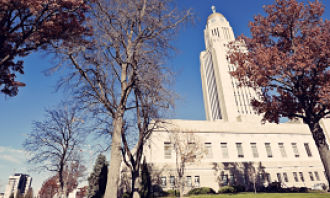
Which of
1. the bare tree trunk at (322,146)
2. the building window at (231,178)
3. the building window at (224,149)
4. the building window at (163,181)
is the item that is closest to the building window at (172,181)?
the building window at (163,181)

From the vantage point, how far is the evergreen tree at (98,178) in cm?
2695

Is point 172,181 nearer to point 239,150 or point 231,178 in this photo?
point 231,178

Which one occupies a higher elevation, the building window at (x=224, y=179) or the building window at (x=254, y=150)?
the building window at (x=254, y=150)

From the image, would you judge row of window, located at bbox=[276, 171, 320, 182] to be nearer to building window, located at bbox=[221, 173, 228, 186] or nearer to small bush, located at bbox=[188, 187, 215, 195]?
building window, located at bbox=[221, 173, 228, 186]

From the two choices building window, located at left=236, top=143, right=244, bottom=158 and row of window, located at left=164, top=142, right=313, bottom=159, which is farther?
building window, located at left=236, top=143, right=244, bottom=158

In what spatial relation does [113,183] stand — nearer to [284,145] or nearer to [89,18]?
[89,18]

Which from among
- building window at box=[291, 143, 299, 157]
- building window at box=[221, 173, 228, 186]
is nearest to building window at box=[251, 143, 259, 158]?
building window at box=[221, 173, 228, 186]

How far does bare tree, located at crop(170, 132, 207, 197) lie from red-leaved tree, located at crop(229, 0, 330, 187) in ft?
46.0

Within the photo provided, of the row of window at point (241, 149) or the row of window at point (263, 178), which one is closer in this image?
the row of window at point (263, 178)

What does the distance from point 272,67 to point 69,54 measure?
418 inches

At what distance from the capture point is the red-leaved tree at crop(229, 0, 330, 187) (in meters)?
9.95

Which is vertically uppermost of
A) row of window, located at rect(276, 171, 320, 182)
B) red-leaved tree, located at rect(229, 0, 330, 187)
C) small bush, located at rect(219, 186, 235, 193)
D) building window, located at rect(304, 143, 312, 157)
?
red-leaved tree, located at rect(229, 0, 330, 187)

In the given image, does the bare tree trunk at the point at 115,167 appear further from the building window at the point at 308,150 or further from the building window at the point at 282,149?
the building window at the point at 308,150

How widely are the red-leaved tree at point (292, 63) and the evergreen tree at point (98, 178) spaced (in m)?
23.7
